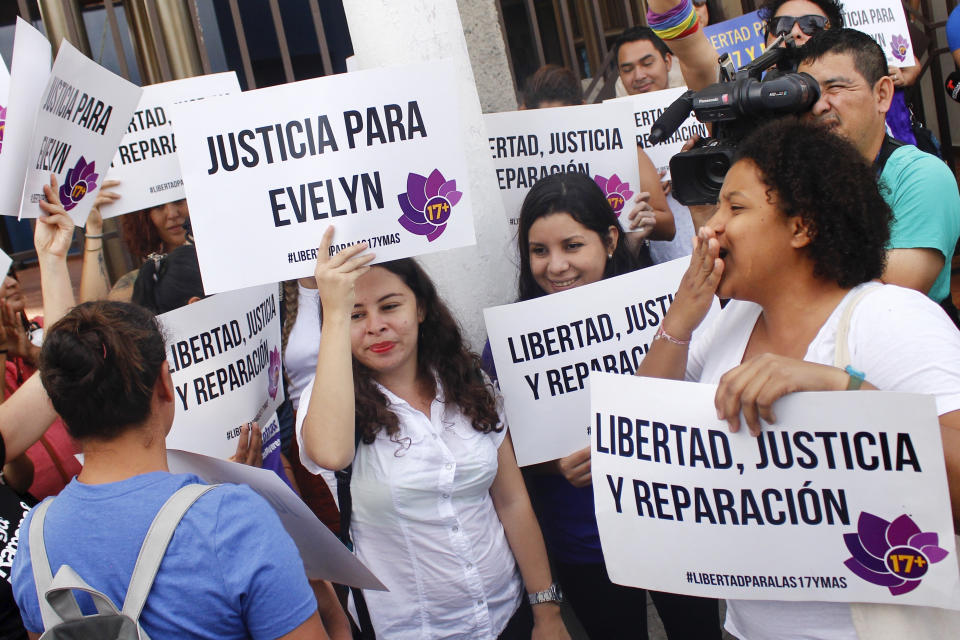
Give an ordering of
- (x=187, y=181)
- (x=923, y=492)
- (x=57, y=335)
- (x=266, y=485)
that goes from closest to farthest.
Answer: (x=923, y=492)
(x=57, y=335)
(x=266, y=485)
(x=187, y=181)

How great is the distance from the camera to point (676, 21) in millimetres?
2891

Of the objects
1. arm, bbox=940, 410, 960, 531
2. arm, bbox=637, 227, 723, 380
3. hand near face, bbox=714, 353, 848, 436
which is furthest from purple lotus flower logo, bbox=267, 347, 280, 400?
arm, bbox=940, 410, 960, 531

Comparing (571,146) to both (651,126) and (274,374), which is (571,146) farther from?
(274,374)

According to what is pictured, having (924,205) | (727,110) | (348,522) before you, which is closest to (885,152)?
(924,205)

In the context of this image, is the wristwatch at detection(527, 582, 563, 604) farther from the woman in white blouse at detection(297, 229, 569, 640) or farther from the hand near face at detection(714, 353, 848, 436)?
the hand near face at detection(714, 353, 848, 436)

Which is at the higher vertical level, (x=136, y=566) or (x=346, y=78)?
(x=346, y=78)

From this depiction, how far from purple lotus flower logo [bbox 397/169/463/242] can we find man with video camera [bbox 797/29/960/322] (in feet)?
3.40

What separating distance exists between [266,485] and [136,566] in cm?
51

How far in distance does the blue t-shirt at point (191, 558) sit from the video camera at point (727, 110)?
1352 mm

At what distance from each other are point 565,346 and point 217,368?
106 cm

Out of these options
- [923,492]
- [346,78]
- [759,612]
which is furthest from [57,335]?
[923,492]

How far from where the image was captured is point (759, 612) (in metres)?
1.84

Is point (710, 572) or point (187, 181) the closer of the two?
point (710, 572)

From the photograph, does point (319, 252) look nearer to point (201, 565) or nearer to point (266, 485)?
point (266, 485)
